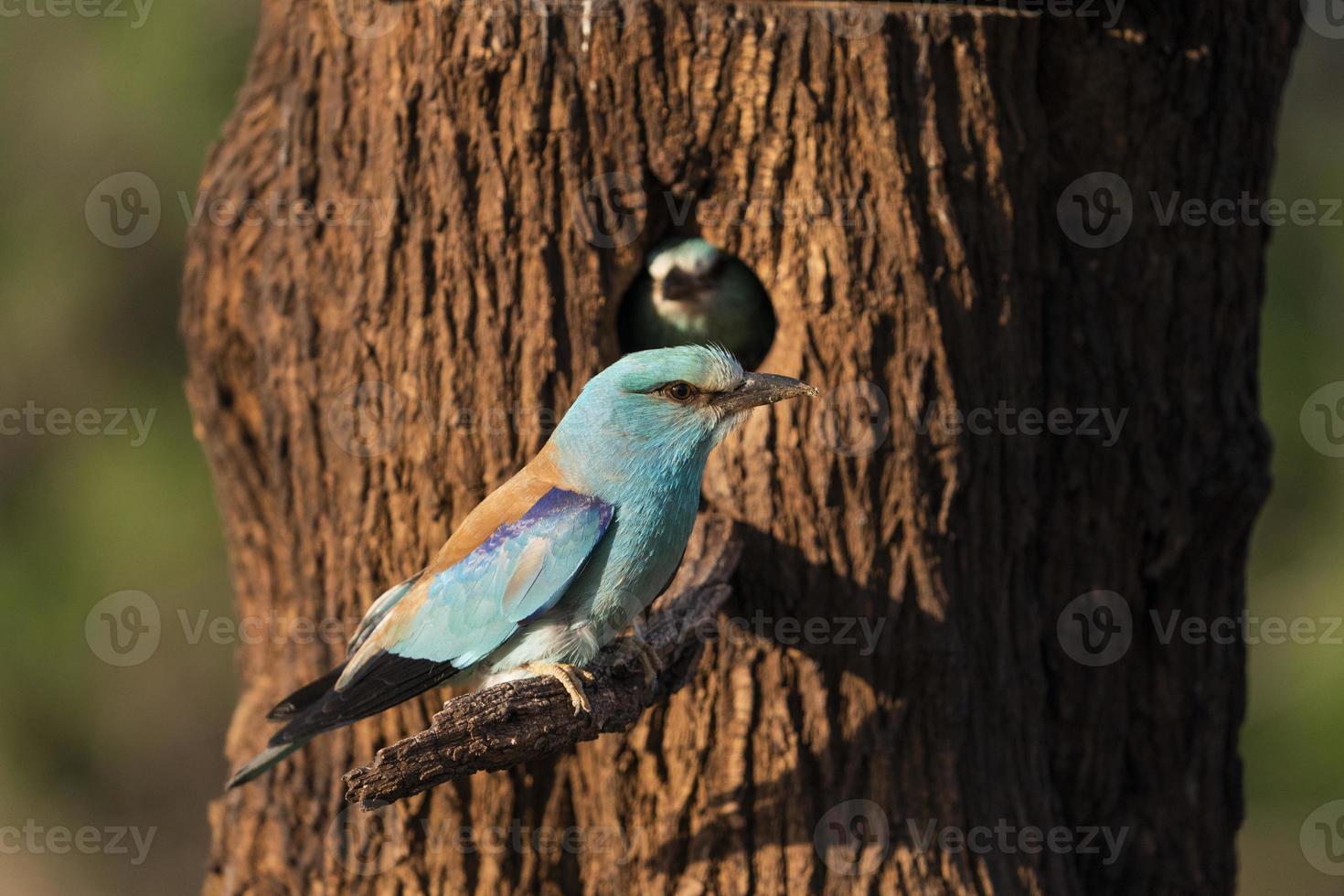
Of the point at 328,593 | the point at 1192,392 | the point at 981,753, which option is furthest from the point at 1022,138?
the point at 328,593

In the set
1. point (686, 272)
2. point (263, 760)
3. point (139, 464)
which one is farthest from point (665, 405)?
point (139, 464)

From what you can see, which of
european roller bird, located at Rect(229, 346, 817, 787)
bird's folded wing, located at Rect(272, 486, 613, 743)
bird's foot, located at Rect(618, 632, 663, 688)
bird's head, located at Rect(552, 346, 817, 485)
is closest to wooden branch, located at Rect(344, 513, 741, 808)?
bird's foot, located at Rect(618, 632, 663, 688)

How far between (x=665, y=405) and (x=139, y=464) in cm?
550

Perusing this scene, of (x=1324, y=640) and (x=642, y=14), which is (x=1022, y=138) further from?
(x=1324, y=640)

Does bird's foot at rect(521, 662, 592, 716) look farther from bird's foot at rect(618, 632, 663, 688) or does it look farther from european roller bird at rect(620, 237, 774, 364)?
european roller bird at rect(620, 237, 774, 364)

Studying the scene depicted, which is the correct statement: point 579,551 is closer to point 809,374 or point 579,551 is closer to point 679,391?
point 679,391

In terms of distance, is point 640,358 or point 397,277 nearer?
point 640,358

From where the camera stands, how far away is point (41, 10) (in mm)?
8039

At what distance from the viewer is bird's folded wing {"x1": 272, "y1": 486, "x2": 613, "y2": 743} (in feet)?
12.1

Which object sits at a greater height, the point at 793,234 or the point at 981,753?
the point at 793,234

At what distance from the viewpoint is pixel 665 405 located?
3.83 meters

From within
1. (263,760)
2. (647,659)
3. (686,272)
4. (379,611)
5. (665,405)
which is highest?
(686,272)

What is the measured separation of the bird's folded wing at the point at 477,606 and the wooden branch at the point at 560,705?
30 cm

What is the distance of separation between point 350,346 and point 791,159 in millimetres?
1560
